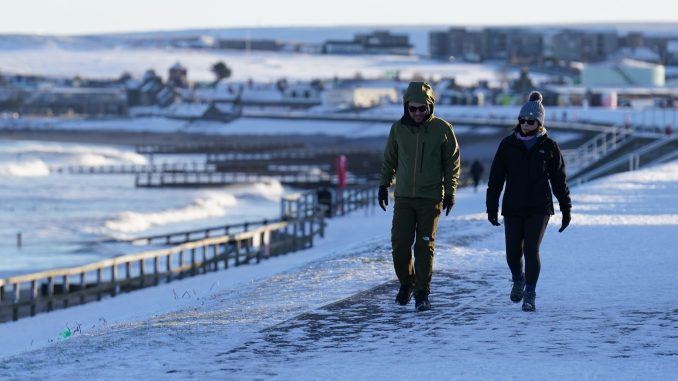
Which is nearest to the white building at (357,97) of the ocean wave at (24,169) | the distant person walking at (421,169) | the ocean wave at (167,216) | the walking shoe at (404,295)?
the ocean wave at (24,169)

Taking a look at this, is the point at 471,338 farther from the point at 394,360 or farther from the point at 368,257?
the point at 368,257

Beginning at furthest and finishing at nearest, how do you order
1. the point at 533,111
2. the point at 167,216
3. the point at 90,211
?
the point at 90,211, the point at 167,216, the point at 533,111

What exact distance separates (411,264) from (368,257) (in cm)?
448

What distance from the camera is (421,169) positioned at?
11602 millimetres

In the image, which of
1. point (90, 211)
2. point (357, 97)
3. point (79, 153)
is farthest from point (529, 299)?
point (357, 97)

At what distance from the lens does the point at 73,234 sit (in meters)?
52.5

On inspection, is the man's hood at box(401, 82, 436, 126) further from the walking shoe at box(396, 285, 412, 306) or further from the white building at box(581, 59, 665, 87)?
the white building at box(581, 59, 665, 87)

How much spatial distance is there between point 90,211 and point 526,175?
53595mm

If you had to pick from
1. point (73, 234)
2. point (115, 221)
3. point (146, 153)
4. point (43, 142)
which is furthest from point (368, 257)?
point (43, 142)

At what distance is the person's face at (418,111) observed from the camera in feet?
37.7

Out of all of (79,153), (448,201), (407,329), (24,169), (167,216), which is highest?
(448,201)

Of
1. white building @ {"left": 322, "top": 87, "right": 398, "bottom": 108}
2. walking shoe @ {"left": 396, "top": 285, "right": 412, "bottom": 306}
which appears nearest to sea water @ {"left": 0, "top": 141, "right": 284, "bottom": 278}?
walking shoe @ {"left": 396, "top": 285, "right": 412, "bottom": 306}

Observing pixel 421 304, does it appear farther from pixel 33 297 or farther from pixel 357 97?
pixel 357 97

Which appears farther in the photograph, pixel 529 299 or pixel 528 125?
pixel 529 299
